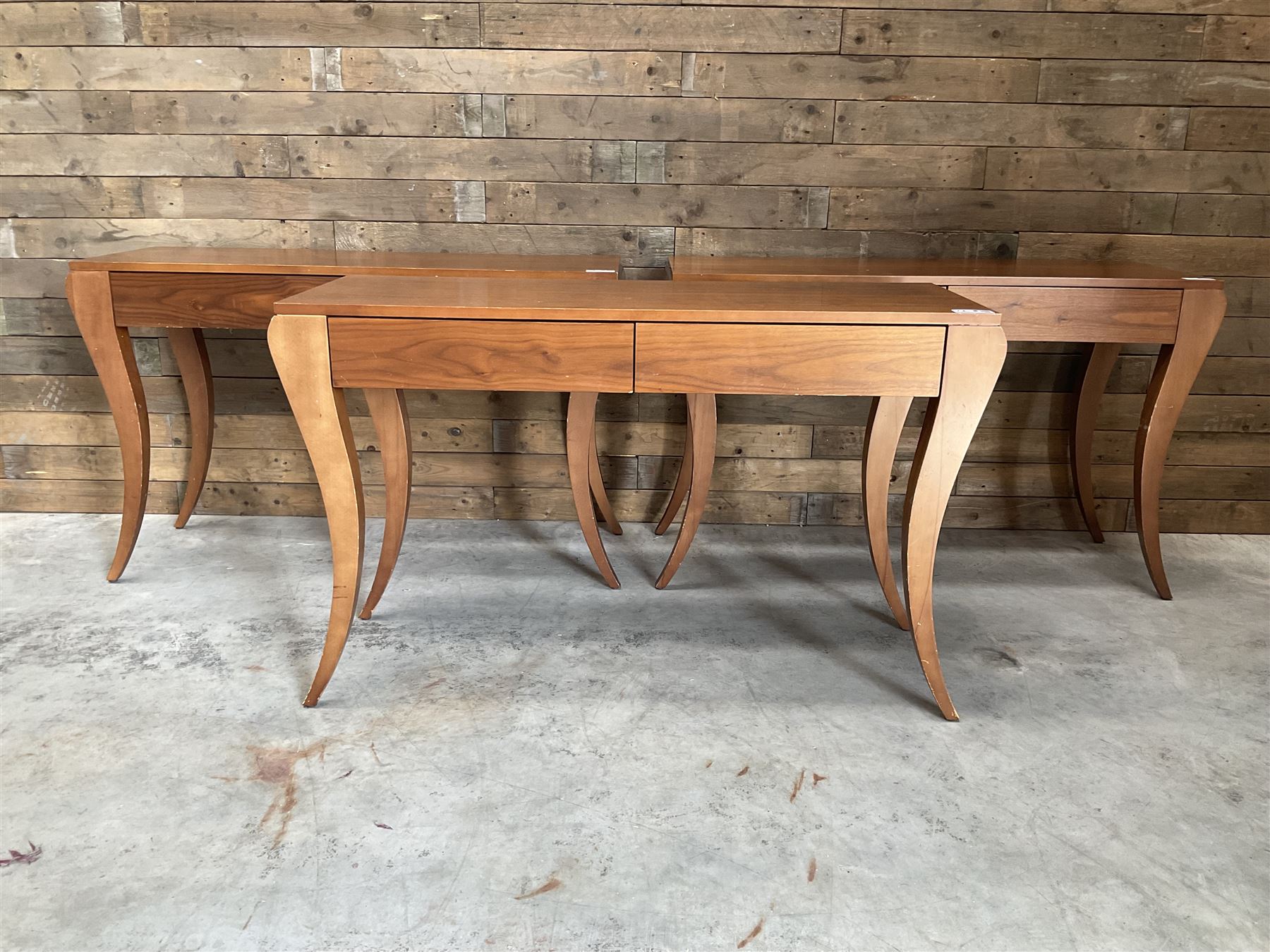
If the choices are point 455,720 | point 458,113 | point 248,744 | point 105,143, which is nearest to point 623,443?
point 458,113

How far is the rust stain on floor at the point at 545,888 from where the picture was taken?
1.51 m

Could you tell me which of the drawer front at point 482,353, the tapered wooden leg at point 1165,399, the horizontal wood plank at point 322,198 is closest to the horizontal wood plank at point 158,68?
the horizontal wood plank at point 322,198

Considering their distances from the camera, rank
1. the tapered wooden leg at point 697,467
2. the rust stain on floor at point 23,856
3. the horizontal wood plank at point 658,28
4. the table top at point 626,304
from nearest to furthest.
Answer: the rust stain on floor at point 23,856 < the table top at point 626,304 < the tapered wooden leg at point 697,467 < the horizontal wood plank at point 658,28

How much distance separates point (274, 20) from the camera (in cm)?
281

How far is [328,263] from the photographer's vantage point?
253 centimetres

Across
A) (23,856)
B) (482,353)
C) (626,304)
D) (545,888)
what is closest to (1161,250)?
(626,304)

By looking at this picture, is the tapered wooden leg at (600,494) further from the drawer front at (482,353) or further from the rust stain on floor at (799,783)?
the rust stain on floor at (799,783)

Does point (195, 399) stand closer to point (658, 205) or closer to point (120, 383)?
point (120, 383)

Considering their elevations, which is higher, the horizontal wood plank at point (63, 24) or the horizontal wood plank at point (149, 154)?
the horizontal wood plank at point (63, 24)

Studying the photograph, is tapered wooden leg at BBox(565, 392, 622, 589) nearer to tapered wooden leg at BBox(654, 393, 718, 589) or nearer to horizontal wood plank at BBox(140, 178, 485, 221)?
tapered wooden leg at BBox(654, 393, 718, 589)

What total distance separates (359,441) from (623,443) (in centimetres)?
82

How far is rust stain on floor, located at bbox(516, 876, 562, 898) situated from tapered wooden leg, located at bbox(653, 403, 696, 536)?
1423mm

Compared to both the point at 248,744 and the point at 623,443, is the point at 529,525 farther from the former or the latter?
the point at 248,744

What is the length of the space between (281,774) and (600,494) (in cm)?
137
